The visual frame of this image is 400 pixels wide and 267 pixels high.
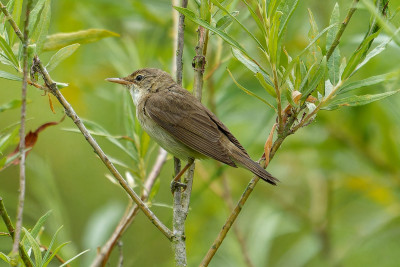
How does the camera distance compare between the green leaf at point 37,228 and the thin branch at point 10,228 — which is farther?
the green leaf at point 37,228

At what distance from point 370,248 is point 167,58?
175cm

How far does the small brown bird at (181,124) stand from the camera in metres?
3.14

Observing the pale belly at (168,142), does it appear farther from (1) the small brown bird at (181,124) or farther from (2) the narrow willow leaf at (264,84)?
(2) the narrow willow leaf at (264,84)

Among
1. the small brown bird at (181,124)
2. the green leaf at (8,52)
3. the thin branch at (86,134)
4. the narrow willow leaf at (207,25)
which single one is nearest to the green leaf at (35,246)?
the thin branch at (86,134)

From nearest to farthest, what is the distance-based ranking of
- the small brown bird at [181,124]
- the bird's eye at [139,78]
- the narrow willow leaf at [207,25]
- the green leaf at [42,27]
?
the narrow willow leaf at [207,25], the green leaf at [42,27], the small brown bird at [181,124], the bird's eye at [139,78]

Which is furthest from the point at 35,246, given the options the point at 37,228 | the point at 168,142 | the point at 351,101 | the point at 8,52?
the point at 168,142

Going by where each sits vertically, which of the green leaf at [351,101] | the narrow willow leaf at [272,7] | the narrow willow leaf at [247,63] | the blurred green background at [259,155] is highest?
the narrow willow leaf at [272,7]

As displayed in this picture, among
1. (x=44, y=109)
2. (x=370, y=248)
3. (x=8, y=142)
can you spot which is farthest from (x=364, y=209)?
(x=8, y=142)

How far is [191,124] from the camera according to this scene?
343 centimetres

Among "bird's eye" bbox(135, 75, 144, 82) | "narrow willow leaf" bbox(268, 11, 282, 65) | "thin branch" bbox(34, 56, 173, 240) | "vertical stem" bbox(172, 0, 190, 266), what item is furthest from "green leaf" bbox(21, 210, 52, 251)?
"bird's eye" bbox(135, 75, 144, 82)

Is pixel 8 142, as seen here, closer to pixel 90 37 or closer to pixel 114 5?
pixel 90 37

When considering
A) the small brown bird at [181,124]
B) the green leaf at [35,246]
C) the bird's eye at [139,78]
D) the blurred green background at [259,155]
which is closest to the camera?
the green leaf at [35,246]

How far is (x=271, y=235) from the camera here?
3918 millimetres

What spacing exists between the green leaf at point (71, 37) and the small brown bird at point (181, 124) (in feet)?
1.76
